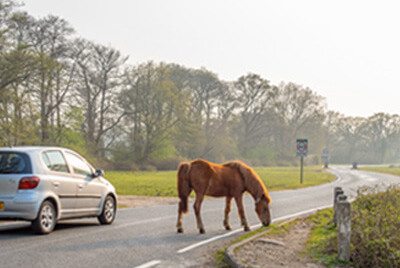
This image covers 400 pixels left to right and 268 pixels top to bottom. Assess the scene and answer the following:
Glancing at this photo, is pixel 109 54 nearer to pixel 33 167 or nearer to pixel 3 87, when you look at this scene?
pixel 3 87

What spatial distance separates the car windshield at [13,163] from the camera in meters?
9.11

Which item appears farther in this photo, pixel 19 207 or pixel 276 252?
pixel 19 207

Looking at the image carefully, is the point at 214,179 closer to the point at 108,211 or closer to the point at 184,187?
the point at 184,187

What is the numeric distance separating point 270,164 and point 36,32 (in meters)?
57.1

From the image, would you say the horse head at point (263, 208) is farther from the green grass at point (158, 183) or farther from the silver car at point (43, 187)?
the green grass at point (158, 183)

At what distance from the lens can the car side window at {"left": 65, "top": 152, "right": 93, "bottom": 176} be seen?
1048cm

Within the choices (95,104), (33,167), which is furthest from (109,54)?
(33,167)

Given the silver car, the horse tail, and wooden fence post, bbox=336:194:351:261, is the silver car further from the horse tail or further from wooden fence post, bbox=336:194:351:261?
wooden fence post, bbox=336:194:351:261

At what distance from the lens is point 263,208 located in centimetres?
1080

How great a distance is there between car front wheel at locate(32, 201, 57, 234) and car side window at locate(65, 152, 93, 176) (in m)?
1.25

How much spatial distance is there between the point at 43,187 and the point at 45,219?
2.01 ft

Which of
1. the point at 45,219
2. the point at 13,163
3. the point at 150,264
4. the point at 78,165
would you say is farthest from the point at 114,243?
the point at 78,165

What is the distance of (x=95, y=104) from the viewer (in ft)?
165

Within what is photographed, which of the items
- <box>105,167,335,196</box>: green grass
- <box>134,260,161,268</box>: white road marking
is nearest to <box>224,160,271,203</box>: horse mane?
<box>134,260,161,268</box>: white road marking
